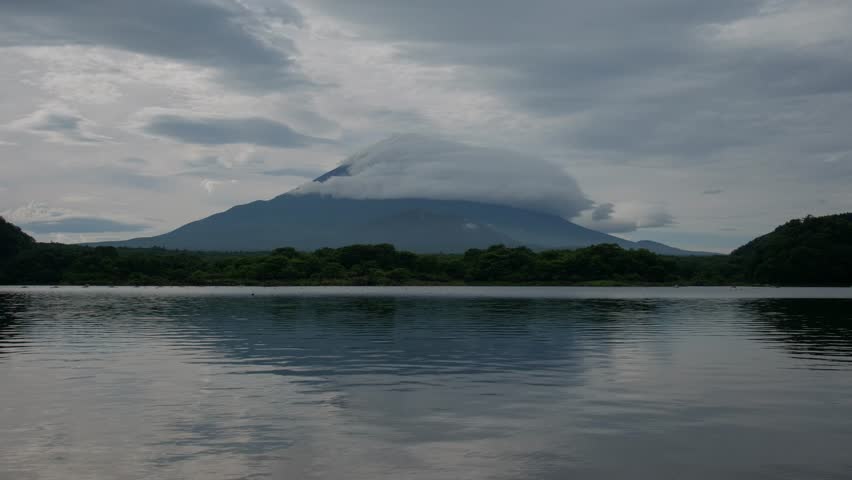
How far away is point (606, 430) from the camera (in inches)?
794

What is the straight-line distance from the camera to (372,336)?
4859cm

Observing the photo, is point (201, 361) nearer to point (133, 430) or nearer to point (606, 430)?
point (133, 430)

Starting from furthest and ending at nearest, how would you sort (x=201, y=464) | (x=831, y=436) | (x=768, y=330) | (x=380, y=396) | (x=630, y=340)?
(x=768, y=330), (x=630, y=340), (x=380, y=396), (x=831, y=436), (x=201, y=464)

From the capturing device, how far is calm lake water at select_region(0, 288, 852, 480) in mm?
16797

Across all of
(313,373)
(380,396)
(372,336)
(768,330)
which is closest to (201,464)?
(380,396)

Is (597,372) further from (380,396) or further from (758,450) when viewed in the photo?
(758,450)

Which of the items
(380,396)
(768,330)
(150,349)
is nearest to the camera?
(380,396)

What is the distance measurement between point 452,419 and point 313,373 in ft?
35.1

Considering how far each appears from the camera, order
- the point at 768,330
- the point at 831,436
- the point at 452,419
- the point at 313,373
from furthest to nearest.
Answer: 1. the point at 768,330
2. the point at 313,373
3. the point at 452,419
4. the point at 831,436

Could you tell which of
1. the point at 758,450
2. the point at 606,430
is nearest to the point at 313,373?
the point at 606,430

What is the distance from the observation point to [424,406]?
2362cm

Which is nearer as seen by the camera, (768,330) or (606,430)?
(606,430)

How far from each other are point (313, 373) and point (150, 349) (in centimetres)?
1311

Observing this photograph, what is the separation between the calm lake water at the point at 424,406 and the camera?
661 inches
